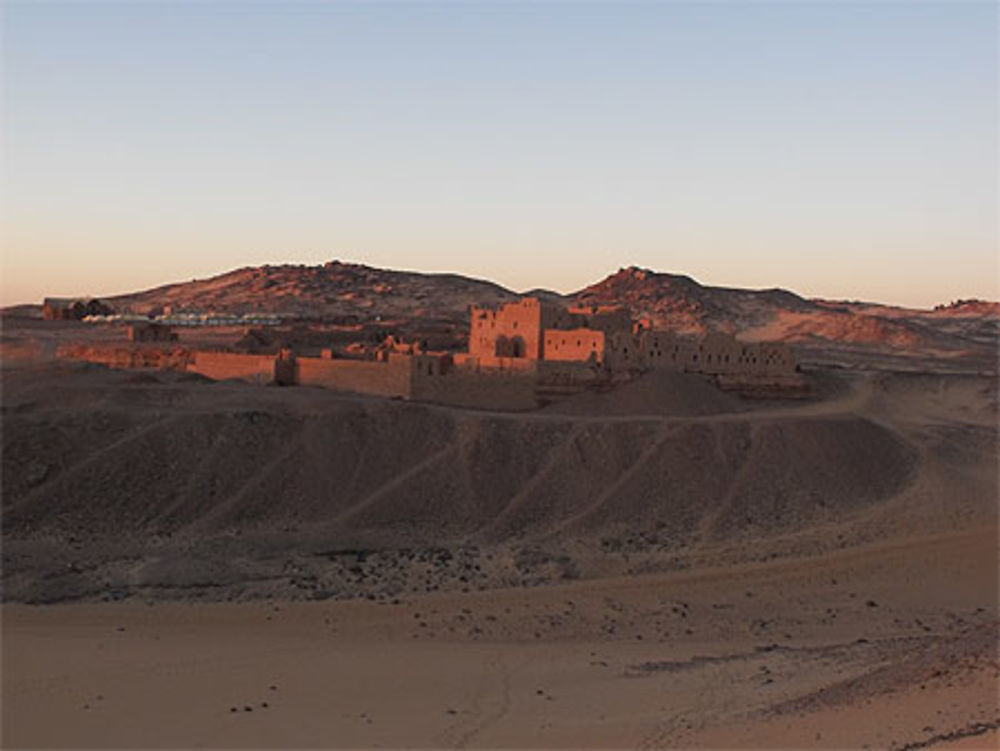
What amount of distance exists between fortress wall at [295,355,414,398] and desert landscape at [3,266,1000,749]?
71.4 inches

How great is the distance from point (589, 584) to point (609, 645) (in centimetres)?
459

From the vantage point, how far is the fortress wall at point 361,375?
37.3 meters

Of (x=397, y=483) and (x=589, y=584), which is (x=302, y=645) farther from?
(x=397, y=483)

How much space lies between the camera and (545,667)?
19891 millimetres

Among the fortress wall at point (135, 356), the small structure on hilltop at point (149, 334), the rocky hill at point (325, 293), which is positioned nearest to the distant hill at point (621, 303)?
the rocky hill at point (325, 293)

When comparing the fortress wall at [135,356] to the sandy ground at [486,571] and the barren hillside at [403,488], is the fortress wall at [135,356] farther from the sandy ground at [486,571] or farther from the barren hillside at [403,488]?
the barren hillside at [403,488]

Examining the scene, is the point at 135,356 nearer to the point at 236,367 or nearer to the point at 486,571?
the point at 236,367

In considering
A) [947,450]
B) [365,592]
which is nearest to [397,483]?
[365,592]

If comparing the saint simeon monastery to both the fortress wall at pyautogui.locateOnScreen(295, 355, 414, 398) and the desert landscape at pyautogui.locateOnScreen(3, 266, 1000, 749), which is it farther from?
the desert landscape at pyautogui.locateOnScreen(3, 266, 1000, 749)

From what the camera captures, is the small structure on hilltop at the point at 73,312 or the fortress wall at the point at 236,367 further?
the small structure on hilltop at the point at 73,312

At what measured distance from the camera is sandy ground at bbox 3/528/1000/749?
51.1ft

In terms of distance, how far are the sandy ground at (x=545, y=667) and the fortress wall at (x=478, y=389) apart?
11821 mm

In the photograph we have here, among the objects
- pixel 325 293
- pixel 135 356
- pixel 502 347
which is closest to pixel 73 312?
pixel 325 293

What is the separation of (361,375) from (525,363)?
18.7 feet
